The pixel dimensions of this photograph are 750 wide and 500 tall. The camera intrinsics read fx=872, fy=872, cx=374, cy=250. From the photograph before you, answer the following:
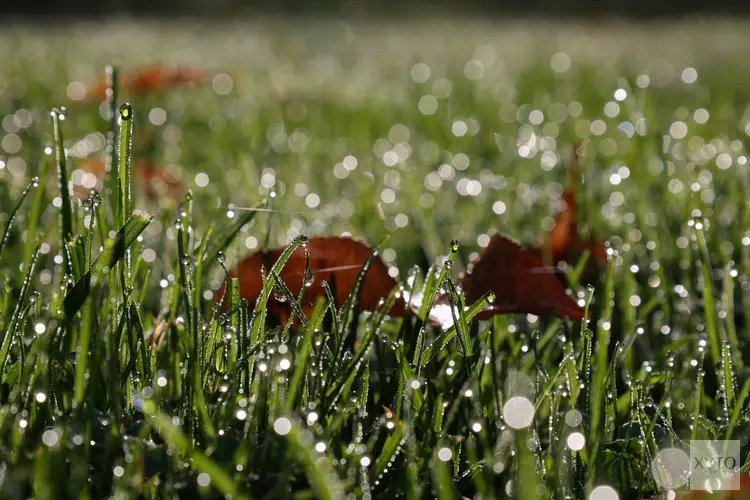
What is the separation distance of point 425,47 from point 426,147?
219 inches

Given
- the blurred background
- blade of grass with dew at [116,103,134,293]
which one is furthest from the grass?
the blurred background

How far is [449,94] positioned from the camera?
383 centimetres

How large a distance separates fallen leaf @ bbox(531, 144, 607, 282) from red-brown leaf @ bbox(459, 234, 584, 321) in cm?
33

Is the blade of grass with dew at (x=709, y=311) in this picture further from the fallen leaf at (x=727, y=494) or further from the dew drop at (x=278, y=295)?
the dew drop at (x=278, y=295)

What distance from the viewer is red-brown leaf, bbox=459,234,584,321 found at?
3.20 ft

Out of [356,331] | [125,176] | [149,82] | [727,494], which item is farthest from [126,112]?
[149,82]

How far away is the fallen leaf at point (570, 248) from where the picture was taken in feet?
4.35

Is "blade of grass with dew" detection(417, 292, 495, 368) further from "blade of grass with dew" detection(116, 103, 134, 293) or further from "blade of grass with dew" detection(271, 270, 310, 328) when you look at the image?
"blade of grass with dew" detection(116, 103, 134, 293)

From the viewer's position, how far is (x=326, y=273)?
3.31ft

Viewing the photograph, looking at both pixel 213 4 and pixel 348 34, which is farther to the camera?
pixel 213 4

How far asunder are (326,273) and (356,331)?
3.0 inches

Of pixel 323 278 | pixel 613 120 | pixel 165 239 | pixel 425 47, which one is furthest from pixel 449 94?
pixel 425 47

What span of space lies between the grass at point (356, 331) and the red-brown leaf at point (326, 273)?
1.0 inches

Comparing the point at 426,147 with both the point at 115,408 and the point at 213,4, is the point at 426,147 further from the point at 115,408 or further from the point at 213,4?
the point at 213,4
